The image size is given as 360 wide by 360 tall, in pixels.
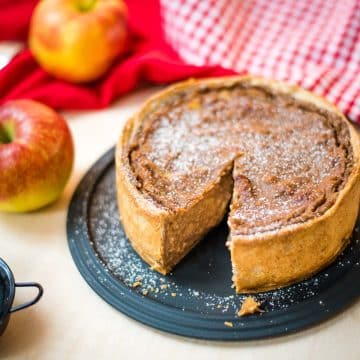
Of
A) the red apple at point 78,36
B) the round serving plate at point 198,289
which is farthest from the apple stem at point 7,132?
the red apple at point 78,36

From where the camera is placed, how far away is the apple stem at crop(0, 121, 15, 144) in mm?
2354

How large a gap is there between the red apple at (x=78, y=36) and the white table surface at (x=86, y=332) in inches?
40.8

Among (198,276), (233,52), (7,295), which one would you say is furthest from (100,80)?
(7,295)

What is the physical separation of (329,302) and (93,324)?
82cm

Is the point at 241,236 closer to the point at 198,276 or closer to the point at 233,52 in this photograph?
the point at 198,276

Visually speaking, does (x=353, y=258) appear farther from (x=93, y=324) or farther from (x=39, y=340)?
(x=39, y=340)

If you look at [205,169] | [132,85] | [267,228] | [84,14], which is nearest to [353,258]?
[267,228]

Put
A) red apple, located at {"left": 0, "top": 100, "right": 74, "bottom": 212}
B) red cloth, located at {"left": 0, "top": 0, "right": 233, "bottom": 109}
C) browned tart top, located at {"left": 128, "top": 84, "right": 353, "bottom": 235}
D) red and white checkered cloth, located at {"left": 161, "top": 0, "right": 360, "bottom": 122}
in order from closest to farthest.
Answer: browned tart top, located at {"left": 128, "top": 84, "right": 353, "bottom": 235} < red apple, located at {"left": 0, "top": 100, "right": 74, "bottom": 212} < red and white checkered cloth, located at {"left": 161, "top": 0, "right": 360, "bottom": 122} < red cloth, located at {"left": 0, "top": 0, "right": 233, "bottom": 109}

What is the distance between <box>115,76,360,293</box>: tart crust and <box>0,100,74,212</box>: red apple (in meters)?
0.28

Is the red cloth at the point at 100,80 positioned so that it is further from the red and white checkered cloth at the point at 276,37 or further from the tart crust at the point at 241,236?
the tart crust at the point at 241,236

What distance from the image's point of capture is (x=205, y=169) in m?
2.24

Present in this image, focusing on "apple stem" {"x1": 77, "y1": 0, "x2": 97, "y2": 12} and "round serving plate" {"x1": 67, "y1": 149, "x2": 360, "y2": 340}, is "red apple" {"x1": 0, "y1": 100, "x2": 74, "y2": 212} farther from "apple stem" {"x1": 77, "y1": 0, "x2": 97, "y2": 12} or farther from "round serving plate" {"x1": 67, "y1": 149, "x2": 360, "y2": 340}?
"apple stem" {"x1": 77, "y1": 0, "x2": 97, "y2": 12}

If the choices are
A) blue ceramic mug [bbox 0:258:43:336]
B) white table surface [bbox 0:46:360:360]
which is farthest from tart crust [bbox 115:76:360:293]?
blue ceramic mug [bbox 0:258:43:336]

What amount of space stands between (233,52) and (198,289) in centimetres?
143
